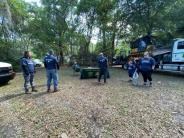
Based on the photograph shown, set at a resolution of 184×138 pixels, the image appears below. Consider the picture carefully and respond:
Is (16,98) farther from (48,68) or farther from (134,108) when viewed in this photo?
(134,108)

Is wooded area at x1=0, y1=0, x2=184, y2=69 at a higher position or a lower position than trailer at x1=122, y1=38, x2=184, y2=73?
higher

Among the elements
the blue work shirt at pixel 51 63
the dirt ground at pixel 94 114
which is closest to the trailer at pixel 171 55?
the dirt ground at pixel 94 114

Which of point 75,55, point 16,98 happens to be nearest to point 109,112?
point 16,98

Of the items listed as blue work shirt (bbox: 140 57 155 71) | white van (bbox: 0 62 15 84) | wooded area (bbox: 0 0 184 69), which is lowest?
white van (bbox: 0 62 15 84)

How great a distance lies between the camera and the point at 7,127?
650cm

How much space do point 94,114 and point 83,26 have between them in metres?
29.1

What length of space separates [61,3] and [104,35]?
6952 millimetres

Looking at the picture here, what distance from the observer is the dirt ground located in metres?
5.83

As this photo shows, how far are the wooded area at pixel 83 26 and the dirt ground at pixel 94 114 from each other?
1584 centimetres

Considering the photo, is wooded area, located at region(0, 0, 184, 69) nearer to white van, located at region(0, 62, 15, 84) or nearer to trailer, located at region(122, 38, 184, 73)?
trailer, located at region(122, 38, 184, 73)

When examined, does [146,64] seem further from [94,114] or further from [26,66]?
[94,114]

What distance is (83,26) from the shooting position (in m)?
35.5

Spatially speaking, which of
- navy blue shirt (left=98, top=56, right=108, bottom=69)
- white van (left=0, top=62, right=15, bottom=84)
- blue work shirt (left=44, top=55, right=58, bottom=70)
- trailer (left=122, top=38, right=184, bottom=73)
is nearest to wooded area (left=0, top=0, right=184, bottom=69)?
trailer (left=122, top=38, right=184, bottom=73)

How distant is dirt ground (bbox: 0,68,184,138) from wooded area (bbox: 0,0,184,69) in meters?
15.8
